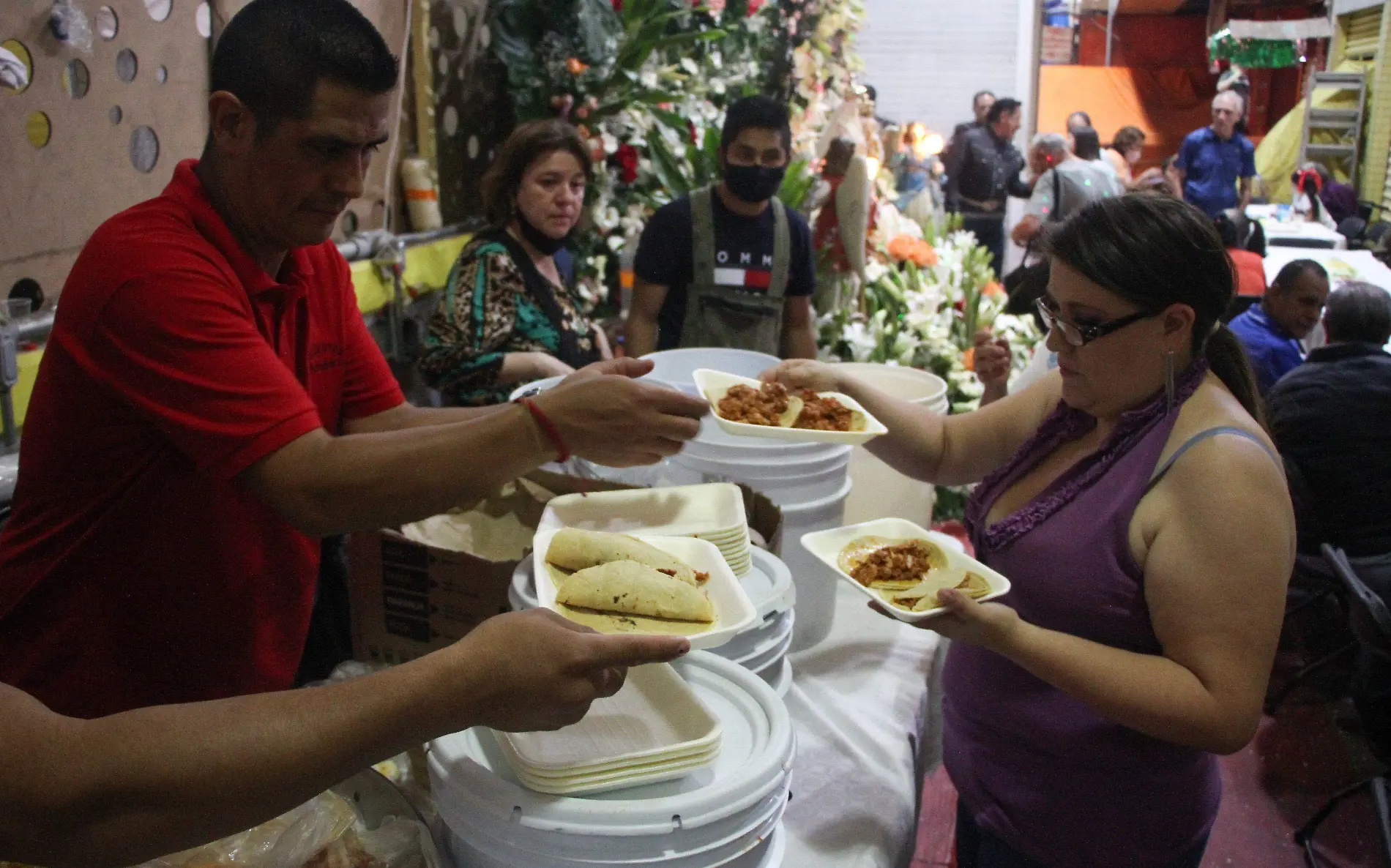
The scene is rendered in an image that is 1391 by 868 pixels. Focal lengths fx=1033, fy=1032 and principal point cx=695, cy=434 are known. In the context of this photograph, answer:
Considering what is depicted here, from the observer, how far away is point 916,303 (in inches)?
208

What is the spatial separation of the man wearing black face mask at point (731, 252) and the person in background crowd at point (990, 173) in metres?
5.94

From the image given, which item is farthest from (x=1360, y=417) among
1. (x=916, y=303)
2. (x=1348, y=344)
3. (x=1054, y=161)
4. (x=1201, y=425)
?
(x=1054, y=161)

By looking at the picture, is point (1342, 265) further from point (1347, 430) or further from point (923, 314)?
point (923, 314)

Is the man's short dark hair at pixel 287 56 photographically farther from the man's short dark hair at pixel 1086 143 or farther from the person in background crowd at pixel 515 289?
the man's short dark hair at pixel 1086 143

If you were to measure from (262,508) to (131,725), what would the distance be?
0.69m

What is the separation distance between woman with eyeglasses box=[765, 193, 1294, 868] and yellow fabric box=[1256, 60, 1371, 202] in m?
10.2

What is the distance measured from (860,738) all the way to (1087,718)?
382mm

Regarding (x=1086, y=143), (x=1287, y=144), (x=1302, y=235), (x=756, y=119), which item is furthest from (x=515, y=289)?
(x=1287, y=144)

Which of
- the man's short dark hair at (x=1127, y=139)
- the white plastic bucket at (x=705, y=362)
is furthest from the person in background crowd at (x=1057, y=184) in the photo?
the white plastic bucket at (x=705, y=362)

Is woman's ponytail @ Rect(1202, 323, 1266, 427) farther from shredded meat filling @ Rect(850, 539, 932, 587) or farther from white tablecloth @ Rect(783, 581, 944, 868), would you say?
white tablecloth @ Rect(783, 581, 944, 868)

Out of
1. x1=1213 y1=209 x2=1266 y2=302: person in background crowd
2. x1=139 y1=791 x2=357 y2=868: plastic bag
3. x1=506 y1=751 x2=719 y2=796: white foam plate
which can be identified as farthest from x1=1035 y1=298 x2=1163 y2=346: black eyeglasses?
x1=1213 y1=209 x2=1266 y2=302: person in background crowd

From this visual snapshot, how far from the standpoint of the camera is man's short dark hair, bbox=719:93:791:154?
3.21m

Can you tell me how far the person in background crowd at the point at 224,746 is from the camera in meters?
0.76

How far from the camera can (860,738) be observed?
1.77m
